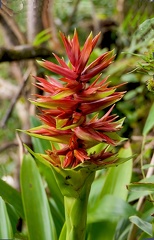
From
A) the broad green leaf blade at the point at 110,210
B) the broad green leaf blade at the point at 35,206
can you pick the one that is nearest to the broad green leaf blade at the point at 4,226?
the broad green leaf blade at the point at 35,206

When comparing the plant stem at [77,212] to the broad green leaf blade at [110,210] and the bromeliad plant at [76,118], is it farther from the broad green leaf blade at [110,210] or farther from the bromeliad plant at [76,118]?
the broad green leaf blade at [110,210]

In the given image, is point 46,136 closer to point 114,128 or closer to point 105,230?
point 114,128

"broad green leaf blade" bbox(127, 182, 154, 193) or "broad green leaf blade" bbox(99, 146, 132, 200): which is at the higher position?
"broad green leaf blade" bbox(127, 182, 154, 193)

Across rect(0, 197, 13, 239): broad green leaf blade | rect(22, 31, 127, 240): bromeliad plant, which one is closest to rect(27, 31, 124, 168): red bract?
rect(22, 31, 127, 240): bromeliad plant

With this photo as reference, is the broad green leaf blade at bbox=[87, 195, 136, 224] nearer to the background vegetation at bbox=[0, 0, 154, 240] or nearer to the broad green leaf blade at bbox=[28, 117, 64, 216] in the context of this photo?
the background vegetation at bbox=[0, 0, 154, 240]

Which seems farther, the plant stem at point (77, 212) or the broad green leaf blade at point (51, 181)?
the broad green leaf blade at point (51, 181)

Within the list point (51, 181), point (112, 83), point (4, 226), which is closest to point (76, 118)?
point (4, 226)
